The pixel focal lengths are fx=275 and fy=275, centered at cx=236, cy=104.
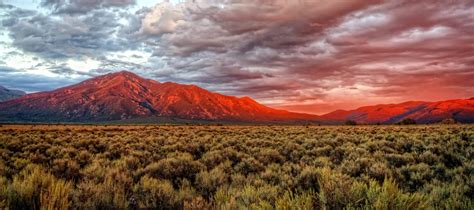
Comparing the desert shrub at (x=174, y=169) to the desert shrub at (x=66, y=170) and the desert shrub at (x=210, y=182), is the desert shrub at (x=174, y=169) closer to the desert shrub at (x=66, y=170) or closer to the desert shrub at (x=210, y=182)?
the desert shrub at (x=210, y=182)

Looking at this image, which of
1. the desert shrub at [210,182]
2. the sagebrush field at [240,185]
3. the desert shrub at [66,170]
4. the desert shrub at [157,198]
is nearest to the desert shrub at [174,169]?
the sagebrush field at [240,185]

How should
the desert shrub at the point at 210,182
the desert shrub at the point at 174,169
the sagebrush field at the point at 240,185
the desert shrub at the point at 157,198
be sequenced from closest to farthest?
1. the sagebrush field at the point at 240,185
2. the desert shrub at the point at 157,198
3. the desert shrub at the point at 210,182
4. the desert shrub at the point at 174,169

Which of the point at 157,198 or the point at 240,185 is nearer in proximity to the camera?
the point at 157,198

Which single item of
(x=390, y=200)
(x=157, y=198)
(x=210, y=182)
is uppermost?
(x=390, y=200)

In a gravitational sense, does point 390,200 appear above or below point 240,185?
above

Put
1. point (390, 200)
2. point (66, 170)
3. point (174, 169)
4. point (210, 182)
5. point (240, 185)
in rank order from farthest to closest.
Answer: point (66, 170)
point (174, 169)
point (210, 182)
point (240, 185)
point (390, 200)

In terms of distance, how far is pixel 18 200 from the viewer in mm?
4312

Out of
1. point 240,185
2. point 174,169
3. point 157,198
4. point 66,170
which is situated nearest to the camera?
point 157,198

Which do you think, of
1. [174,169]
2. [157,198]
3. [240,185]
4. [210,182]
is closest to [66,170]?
[174,169]

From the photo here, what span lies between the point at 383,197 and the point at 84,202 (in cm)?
458

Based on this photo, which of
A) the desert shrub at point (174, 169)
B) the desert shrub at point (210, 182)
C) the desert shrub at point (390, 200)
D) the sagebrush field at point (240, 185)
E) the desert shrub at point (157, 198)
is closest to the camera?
the desert shrub at point (390, 200)

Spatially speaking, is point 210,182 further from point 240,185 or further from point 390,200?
point 390,200

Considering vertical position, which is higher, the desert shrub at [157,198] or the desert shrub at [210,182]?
the desert shrub at [157,198]

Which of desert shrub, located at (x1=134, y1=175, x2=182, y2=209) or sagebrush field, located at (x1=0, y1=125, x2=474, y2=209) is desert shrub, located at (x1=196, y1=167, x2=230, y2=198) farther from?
desert shrub, located at (x1=134, y1=175, x2=182, y2=209)
